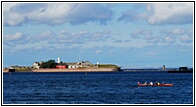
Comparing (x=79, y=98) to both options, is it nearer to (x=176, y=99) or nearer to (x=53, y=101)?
(x=53, y=101)

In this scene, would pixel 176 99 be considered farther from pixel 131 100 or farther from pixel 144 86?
pixel 144 86

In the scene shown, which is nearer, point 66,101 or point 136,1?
point 136,1

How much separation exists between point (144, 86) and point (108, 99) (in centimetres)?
2838

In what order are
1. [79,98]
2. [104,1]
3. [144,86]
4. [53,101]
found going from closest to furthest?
[104,1] → [53,101] → [79,98] → [144,86]

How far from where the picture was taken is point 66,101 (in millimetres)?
61750

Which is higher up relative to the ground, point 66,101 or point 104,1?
point 104,1

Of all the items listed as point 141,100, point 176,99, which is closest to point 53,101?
point 141,100

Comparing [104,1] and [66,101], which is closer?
[104,1]

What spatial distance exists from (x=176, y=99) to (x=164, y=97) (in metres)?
3.35

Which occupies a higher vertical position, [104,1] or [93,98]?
[104,1]

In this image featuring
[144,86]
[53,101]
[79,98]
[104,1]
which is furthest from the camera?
[144,86]

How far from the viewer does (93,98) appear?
64938mm

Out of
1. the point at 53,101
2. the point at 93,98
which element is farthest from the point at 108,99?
the point at 53,101

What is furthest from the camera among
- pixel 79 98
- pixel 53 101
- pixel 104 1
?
pixel 79 98
